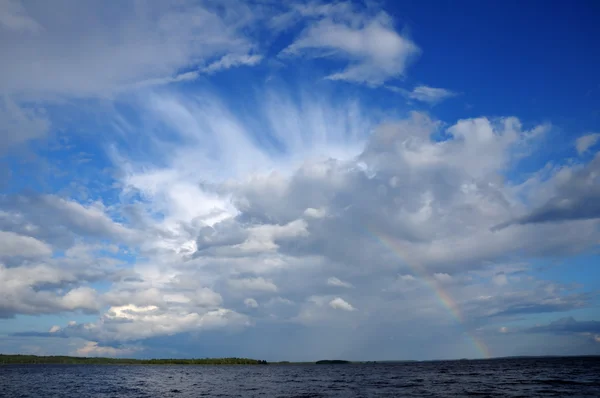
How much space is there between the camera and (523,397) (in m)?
63.2

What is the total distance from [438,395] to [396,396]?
6.75m

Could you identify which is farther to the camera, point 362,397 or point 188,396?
point 188,396

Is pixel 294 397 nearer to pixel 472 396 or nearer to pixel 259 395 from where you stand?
pixel 259 395

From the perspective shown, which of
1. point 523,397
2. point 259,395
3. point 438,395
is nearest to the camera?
point 523,397

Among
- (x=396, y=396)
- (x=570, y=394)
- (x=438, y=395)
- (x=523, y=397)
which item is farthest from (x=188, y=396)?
(x=570, y=394)

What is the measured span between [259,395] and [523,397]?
41.4 metres

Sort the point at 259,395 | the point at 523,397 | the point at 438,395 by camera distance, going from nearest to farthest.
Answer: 1. the point at 523,397
2. the point at 438,395
3. the point at 259,395

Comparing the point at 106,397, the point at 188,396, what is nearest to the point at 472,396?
the point at 188,396

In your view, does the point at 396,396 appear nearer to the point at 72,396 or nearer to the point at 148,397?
the point at 148,397

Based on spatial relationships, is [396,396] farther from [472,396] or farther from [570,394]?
[570,394]

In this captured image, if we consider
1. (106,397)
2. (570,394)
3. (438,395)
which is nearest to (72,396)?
(106,397)

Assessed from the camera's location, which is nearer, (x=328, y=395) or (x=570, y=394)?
(x=570, y=394)

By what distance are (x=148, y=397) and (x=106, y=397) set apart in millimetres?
7679

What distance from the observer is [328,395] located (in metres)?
71.2
